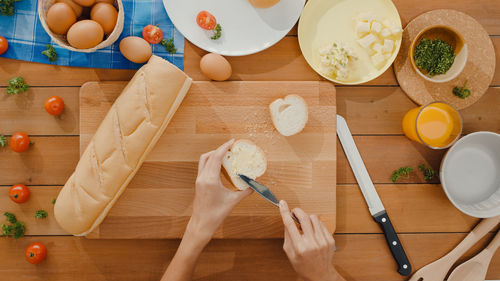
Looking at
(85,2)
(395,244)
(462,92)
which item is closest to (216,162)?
(85,2)

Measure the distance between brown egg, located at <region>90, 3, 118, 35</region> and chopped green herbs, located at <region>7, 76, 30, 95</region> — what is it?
1.63 ft

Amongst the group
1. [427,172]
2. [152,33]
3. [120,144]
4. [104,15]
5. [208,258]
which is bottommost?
[208,258]

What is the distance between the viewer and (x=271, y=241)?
1505 millimetres

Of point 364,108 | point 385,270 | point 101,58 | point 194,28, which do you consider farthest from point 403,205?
point 101,58

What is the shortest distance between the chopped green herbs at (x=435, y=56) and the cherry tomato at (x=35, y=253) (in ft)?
6.20

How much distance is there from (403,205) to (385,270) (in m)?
0.32

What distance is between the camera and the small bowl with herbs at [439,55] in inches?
55.4

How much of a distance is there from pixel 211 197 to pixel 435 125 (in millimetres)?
1033

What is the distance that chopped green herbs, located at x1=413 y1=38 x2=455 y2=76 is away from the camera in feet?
4.63

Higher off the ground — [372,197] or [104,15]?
[104,15]

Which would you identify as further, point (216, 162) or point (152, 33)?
point (152, 33)

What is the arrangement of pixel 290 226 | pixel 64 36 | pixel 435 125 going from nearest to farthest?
pixel 290 226 → pixel 64 36 → pixel 435 125

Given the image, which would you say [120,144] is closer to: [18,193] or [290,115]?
[18,193]

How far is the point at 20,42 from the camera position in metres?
1.48
